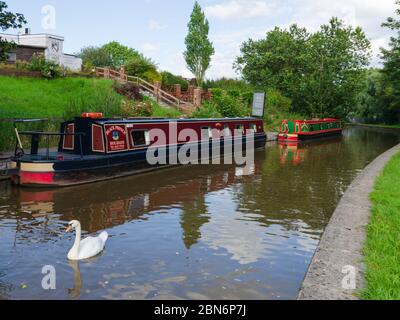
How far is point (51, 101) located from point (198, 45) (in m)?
38.1

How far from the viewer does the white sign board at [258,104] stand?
3200 centimetres

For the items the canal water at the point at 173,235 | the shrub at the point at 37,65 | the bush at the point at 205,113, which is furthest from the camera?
the shrub at the point at 37,65

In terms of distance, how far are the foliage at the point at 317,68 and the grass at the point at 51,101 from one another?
1867 centimetres

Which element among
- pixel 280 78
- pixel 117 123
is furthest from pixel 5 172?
pixel 280 78

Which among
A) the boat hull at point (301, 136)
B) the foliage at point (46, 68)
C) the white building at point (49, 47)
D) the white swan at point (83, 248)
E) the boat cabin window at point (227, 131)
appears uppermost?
the white building at point (49, 47)

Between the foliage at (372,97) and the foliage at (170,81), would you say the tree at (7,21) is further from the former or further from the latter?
the foliage at (372,97)

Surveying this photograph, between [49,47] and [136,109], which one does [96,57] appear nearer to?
[49,47]

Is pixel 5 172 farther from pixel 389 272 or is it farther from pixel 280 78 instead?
pixel 280 78

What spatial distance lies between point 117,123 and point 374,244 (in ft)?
33.4

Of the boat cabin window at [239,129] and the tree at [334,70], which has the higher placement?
the tree at [334,70]

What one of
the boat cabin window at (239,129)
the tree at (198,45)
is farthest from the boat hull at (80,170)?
the tree at (198,45)

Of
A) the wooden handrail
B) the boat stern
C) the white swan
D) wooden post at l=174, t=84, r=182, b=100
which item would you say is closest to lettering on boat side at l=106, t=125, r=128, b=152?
the boat stern

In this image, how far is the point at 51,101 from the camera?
78.8 feet
